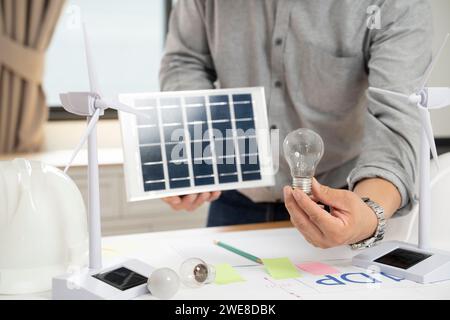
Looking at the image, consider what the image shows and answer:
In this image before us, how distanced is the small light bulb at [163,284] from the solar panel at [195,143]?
177mm

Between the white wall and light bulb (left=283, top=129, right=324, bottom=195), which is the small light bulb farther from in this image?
the white wall

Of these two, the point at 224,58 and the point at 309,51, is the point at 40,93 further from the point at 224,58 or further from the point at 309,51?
the point at 309,51

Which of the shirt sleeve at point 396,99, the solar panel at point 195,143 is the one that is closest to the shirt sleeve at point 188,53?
the solar panel at point 195,143

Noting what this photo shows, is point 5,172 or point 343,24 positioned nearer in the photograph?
point 5,172

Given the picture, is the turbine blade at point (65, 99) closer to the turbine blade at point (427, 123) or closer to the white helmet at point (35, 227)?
the white helmet at point (35, 227)

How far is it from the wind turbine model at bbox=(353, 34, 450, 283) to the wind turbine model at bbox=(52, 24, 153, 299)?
1.06 feet

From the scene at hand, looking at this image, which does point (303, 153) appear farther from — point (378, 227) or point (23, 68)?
point (23, 68)

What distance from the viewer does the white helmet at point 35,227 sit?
27.0 inches

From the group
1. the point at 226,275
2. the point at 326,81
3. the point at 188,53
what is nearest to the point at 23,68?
the point at 188,53

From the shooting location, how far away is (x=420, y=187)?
0.81 meters
